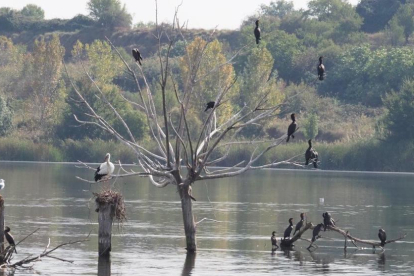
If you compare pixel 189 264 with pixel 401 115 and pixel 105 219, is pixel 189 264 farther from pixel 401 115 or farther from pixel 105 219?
pixel 401 115

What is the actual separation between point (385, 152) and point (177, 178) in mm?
53435

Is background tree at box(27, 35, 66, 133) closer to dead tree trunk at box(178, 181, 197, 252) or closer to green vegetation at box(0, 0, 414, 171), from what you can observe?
green vegetation at box(0, 0, 414, 171)

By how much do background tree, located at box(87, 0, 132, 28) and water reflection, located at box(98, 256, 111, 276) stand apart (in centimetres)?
12285

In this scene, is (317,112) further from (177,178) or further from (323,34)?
(177,178)

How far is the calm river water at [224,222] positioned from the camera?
3056 centimetres

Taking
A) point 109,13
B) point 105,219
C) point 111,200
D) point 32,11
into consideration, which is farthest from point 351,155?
point 32,11

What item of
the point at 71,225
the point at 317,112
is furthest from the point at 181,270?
the point at 317,112

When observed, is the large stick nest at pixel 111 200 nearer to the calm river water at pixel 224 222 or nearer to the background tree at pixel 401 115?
the calm river water at pixel 224 222

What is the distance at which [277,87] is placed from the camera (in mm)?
107375

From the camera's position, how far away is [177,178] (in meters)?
30.1

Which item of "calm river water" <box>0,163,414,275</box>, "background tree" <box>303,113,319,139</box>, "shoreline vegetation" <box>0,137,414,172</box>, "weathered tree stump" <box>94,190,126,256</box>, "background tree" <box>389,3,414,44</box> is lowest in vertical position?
"calm river water" <box>0,163,414,275</box>

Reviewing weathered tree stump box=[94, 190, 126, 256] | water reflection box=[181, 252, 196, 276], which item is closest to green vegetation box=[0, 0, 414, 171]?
water reflection box=[181, 252, 196, 276]

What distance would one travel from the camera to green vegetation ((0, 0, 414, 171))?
84.9 m

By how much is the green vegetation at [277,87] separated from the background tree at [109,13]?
5.12 meters
